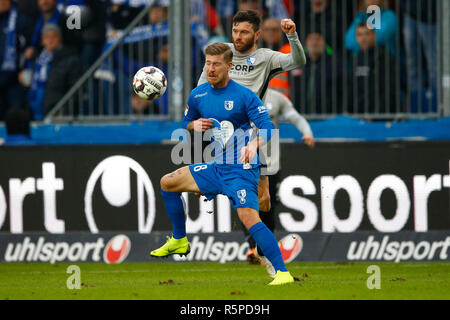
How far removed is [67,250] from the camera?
12.4 m

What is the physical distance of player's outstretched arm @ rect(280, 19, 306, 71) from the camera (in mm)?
9195

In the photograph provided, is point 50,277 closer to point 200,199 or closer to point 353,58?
point 200,199

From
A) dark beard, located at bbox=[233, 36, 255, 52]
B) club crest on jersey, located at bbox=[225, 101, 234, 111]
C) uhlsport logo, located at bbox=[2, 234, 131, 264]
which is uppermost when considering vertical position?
dark beard, located at bbox=[233, 36, 255, 52]

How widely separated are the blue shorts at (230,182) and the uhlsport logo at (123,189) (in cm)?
340

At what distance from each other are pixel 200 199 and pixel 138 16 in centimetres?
287

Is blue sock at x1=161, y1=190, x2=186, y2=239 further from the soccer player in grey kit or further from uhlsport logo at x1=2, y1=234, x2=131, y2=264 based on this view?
uhlsport logo at x1=2, y1=234, x2=131, y2=264

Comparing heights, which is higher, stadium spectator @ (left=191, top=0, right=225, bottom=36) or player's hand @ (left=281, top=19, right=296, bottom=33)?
stadium spectator @ (left=191, top=0, right=225, bottom=36)

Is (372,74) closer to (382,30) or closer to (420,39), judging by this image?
(382,30)

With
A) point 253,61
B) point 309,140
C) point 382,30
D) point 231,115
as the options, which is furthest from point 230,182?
point 382,30

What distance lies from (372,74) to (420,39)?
82 centimetres

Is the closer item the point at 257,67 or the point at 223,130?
the point at 223,130

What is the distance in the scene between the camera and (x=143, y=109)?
43.5ft

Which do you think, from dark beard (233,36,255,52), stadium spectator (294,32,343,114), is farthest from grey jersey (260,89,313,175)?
dark beard (233,36,255,52)
